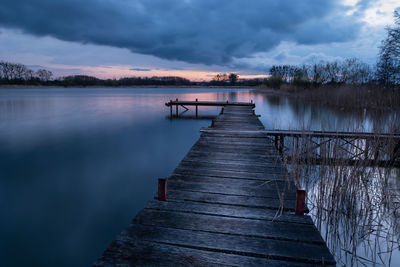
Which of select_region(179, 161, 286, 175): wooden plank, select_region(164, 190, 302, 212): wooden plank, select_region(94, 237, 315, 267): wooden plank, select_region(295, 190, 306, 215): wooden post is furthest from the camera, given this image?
select_region(179, 161, 286, 175): wooden plank

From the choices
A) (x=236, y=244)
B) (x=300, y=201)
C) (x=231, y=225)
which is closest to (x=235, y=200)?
(x=231, y=225)

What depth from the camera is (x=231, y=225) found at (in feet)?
8.36

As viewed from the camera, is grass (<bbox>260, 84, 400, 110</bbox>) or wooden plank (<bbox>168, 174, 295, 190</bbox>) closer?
wooden plank (<bbox>168, 174, 295, 190</bbox>)

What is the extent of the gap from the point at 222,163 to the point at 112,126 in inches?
463

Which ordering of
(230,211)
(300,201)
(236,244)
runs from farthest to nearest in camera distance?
1. (230,211)
2. (300,201)
3. (236,244)

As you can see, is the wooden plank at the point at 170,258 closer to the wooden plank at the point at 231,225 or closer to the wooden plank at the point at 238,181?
the wooden plank at the point at 231,225

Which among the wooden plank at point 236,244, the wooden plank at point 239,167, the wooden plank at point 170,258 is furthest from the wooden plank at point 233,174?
the wooden plank at point 170,258

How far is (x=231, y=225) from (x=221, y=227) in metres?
0.12

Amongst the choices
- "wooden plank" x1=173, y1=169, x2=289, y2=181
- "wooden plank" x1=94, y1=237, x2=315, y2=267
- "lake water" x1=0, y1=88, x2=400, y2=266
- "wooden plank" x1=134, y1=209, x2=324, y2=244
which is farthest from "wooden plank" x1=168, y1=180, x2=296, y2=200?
"lake water" x1=0, y1=88, x2=400, y2=266

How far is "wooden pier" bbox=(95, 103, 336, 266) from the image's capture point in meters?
2.05

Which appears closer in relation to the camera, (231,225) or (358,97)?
(231,225)

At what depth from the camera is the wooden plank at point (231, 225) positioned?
2375 mm

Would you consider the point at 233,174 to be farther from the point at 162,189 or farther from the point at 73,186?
the point at 73,186

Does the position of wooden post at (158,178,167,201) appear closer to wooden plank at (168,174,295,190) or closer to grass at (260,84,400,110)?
wooden plank at (168,174,295,190)
